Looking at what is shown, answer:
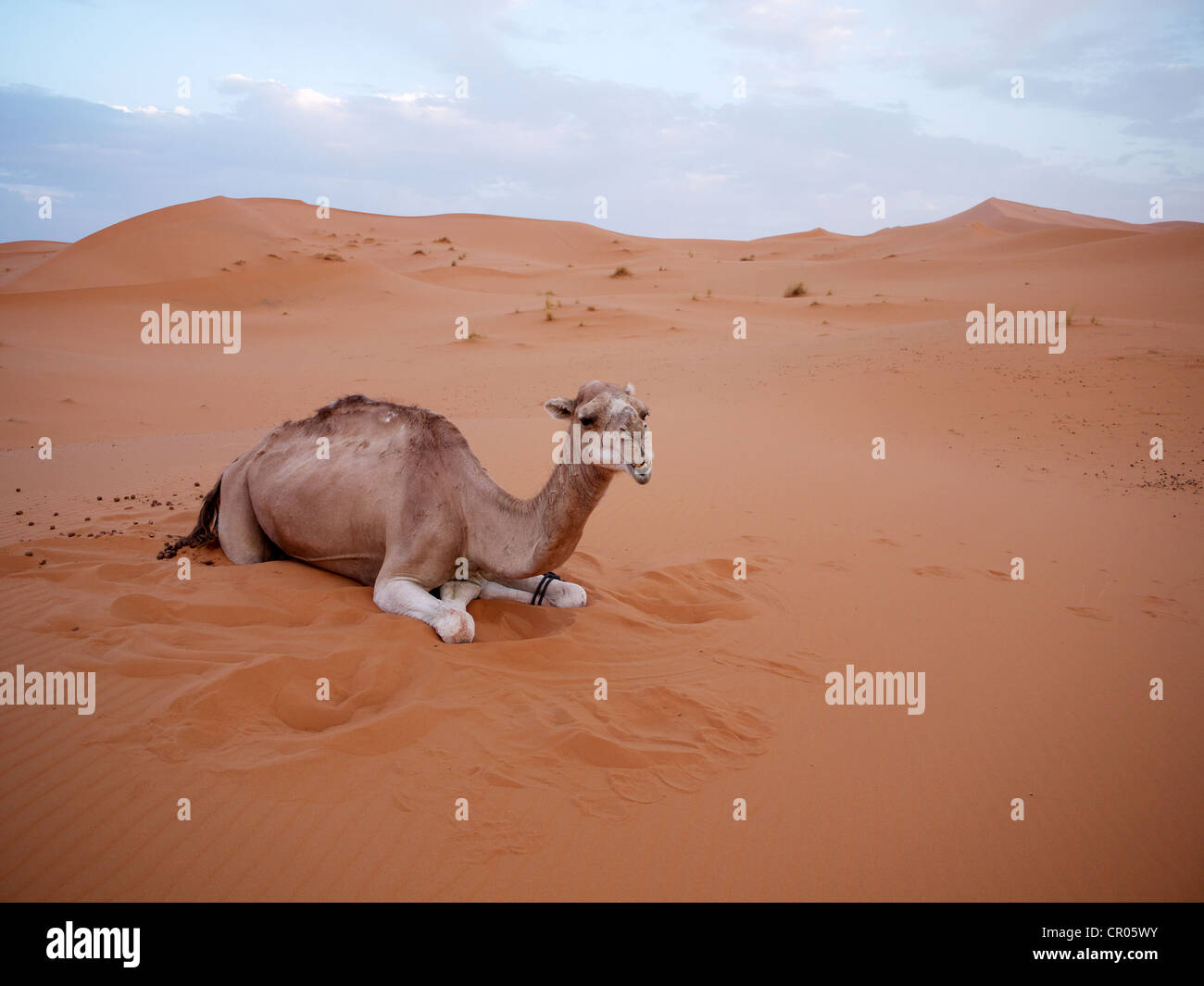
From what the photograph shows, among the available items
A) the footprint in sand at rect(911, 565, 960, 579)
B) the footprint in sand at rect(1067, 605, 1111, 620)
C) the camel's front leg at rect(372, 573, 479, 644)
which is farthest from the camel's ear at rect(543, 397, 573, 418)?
the footprint in sand at rect(1067, 605, 1111, 620)

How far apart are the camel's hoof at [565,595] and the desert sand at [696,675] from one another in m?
0.18

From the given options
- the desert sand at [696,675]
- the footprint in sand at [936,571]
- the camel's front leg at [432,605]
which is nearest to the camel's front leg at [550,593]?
the desert sand at [696,675]

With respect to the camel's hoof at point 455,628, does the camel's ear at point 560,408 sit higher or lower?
higher

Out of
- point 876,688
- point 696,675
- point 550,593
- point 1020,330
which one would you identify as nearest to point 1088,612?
point 876,688

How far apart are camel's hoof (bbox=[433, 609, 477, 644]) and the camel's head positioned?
1382mm

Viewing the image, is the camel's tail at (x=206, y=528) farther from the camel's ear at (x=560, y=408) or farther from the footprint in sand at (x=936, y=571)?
the footprint in sand at (x=936, y=571)

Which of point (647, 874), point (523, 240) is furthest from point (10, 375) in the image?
point (523, 240)

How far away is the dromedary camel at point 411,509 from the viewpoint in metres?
5.05

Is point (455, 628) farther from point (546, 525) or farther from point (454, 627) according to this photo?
point (546, 525)

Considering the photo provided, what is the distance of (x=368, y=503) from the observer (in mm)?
5785

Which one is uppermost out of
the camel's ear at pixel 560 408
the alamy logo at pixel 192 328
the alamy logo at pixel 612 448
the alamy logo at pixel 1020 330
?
the alamy logo at pixel 192 328

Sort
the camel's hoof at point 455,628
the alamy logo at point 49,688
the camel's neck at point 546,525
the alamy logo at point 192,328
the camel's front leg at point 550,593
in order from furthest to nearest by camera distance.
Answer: the alamy logo at point 192,328 < the camel's front leg at point 550,593 < the camel's hoof at point 455,628 < the camel's neck at point 546,525 < the alamy logo at point 49,688

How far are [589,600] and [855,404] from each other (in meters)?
10.2

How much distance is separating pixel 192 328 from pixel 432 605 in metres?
29.3
